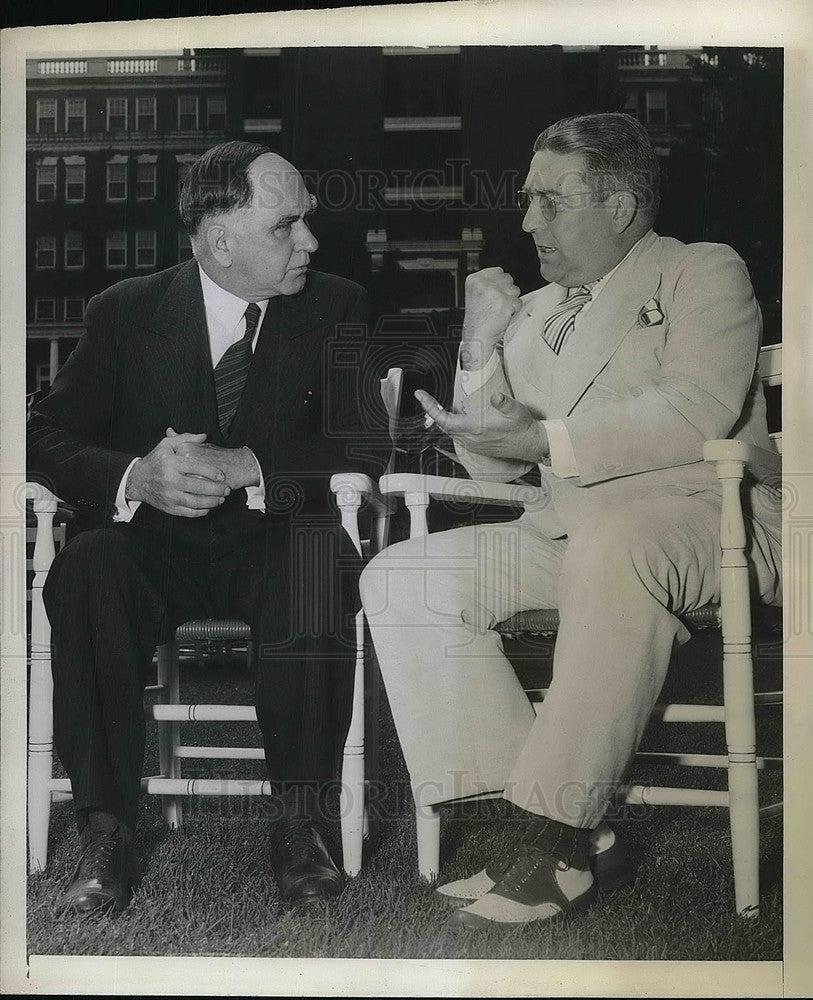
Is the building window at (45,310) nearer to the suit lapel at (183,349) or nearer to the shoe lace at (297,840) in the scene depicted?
the suit lapel at (183,349)

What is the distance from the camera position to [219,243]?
231cm

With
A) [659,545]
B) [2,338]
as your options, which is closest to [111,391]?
[2,338]

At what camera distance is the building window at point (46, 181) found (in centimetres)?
233

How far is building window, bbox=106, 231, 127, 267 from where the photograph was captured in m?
2.31

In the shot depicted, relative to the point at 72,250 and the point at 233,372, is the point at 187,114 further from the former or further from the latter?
the point at 233,372

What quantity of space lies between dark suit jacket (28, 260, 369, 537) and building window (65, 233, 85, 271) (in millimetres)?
88

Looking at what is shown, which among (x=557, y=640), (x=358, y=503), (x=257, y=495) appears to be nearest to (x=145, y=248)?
(x=257, y=495)

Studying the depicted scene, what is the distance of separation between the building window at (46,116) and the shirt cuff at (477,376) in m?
1.05

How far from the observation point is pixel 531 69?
2.27m

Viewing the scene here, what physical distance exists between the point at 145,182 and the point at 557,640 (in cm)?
133

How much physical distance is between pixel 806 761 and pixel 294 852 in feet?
3.60

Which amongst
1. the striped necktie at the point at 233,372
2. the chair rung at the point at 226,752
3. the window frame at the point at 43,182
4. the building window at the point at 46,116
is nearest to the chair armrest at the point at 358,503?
the striped necktie at the point at 233,372

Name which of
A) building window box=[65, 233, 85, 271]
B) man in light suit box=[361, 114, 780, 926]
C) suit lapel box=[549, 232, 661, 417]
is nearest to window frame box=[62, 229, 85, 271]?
building window box=[65, 233, 85, 271]

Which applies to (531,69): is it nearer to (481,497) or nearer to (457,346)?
(457,346)
